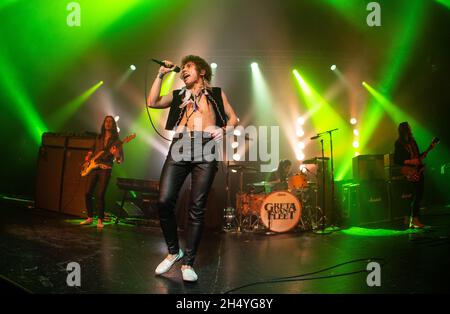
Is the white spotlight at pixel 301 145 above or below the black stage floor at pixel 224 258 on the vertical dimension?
above

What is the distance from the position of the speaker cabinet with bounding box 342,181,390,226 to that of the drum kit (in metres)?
0.87

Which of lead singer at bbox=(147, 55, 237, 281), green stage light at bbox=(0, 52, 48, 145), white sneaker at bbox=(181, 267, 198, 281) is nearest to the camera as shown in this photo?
white sneaker at bbox=(181, 267, 198, 281)

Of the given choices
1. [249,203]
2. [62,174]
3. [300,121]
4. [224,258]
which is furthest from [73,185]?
[300,121]

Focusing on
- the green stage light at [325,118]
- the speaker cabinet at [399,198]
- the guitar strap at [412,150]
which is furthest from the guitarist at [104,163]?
the speaker cabinet at [399,198]

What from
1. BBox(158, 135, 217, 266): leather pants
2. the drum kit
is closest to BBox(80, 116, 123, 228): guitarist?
the drum kit

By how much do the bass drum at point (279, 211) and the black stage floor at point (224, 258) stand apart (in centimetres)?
33

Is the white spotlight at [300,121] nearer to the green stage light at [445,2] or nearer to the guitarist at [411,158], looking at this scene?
the guitarist at [411,158]

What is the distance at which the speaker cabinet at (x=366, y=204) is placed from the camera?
786cm

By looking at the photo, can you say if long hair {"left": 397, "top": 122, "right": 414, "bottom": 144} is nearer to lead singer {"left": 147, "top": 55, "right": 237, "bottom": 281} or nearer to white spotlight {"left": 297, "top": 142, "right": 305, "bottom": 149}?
white spotlight {"left": 297, "top": 142, "right": 305, "bottom": 149}

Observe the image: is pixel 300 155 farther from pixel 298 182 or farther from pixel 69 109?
pixel 69 109

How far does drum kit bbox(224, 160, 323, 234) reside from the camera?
21.8 ft

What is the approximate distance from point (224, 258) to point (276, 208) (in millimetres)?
2654

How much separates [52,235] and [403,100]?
9709 millimetres

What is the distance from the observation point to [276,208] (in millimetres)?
6641
